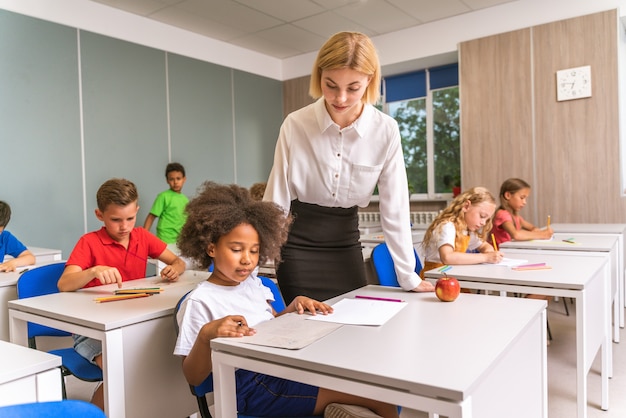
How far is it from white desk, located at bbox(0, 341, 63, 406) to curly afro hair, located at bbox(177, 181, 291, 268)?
1.81ft

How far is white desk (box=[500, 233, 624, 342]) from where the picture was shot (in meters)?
2.79

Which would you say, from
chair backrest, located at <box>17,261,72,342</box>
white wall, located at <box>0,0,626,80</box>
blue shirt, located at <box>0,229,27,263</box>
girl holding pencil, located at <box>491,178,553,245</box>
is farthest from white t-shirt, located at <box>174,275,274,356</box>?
white wall, located at <box>0,0,626,80</box>


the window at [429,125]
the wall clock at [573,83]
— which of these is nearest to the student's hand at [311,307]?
the wall clock at [573,83]

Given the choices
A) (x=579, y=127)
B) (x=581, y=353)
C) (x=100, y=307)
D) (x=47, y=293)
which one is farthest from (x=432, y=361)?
(x=579, y=127)

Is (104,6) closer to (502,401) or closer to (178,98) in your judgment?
(178,98)

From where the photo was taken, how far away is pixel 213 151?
5699 millimetres

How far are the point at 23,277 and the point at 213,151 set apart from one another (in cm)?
389

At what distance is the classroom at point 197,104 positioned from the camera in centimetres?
415

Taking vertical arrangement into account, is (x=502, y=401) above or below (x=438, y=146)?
below

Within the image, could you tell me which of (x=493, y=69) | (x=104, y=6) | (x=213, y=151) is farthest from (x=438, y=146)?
(x=104, y=6)

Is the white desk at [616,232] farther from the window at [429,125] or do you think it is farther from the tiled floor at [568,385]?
the window at [429,125]

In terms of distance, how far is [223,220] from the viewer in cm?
141

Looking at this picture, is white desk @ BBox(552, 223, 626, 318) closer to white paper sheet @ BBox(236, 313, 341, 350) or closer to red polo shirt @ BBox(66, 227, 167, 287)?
white paper sheet @ BBox(236, 313, 341, 350)

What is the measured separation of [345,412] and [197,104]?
485 cm
